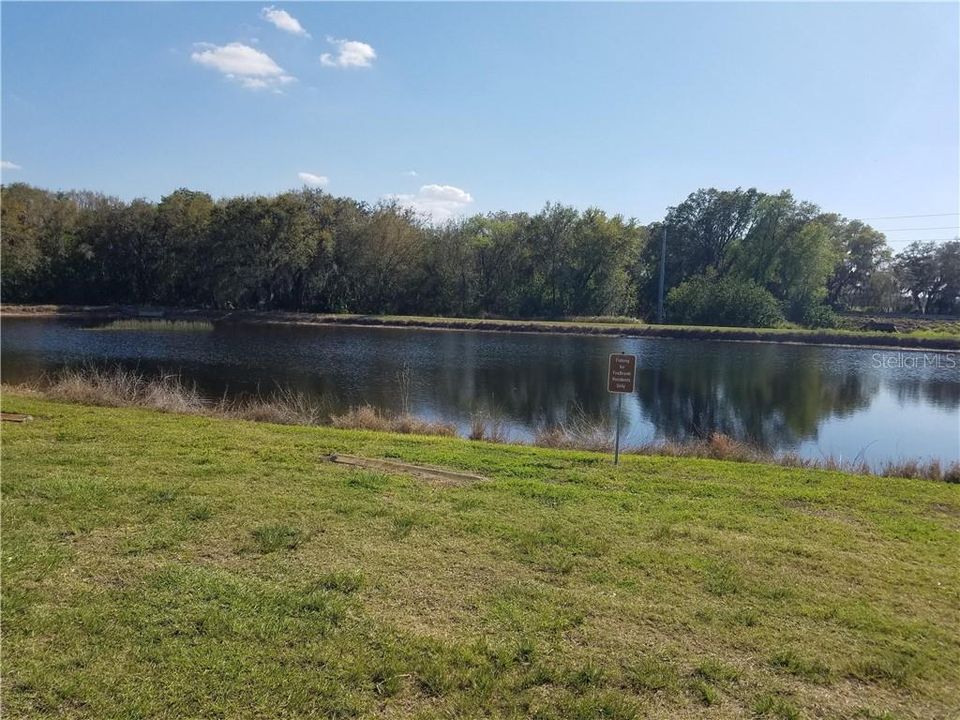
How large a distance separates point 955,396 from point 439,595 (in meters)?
26.8

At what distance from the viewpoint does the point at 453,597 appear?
4273mm

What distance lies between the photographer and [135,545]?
475cm

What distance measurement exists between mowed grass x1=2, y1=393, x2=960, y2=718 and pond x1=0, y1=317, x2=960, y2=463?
8.32 metres

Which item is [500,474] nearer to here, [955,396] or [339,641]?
[339,641]

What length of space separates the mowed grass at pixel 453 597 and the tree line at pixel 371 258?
5153cm

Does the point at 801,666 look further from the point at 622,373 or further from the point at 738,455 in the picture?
the point at 738,455

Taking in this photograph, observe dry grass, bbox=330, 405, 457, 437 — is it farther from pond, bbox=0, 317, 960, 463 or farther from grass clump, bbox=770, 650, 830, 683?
grass clump, bbox=770, 650, 830, 683

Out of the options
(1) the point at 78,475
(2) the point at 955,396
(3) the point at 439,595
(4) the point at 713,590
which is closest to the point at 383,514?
(3) the point at 439,595

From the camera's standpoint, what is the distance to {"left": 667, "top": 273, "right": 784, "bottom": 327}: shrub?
173 feet

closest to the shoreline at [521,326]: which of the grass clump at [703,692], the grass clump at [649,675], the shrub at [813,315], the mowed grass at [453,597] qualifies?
the shrub at [813,315]

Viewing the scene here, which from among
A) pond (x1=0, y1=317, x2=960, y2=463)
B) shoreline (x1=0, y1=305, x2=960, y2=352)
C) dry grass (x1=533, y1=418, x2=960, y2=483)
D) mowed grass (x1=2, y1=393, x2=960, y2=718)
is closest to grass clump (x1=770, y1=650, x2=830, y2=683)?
mowed grass (x1=2, y1=393, x2=960, y2=718)

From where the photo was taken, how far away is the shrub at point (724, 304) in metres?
52.8

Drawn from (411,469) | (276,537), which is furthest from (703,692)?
(411,469)

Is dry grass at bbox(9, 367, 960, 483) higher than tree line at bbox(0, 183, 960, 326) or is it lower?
lower
